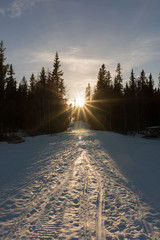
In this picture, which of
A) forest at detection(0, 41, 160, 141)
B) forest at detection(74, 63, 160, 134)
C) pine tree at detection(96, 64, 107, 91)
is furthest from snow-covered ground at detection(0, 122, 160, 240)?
pine tree at detection(96, 64, 107, 91)

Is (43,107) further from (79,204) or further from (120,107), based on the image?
(79,204)

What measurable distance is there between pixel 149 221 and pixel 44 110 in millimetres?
31400

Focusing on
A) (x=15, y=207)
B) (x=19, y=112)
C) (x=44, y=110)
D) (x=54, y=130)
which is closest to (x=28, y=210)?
(x=15, y=207)

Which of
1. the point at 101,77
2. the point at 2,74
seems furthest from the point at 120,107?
the point at 2,74

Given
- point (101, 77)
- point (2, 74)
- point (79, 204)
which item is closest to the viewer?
point (79, 204)

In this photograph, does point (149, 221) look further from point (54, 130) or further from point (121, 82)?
point (121, 82)

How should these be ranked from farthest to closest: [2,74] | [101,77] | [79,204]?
[101,77]
[2,74]
[79,204]

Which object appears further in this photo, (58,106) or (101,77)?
(101,77)

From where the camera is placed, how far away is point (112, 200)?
15.3 feet

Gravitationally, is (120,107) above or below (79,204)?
above

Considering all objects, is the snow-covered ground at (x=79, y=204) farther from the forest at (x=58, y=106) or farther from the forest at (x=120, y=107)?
the forest at (x=120, y=107)

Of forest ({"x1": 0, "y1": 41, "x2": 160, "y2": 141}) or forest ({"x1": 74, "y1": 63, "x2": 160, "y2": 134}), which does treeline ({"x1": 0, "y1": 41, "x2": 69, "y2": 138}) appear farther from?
forest ({"x1": 74, "y1": 63, "x2": 160, "y2": 134})

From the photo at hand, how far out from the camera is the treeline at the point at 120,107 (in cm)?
3834

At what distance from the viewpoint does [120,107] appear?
41.1 m
